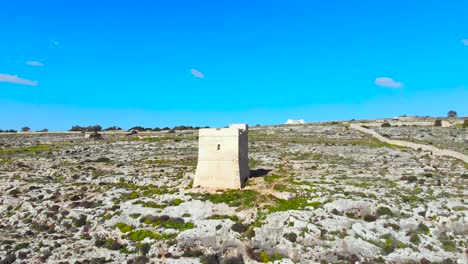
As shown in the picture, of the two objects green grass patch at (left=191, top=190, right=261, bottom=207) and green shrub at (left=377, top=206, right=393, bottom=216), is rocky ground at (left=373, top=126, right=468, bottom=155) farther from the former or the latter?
green grass patch at (left=191, top=190, right=261, bottom=207)

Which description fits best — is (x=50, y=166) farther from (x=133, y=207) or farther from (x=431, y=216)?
(x=431, y=216)

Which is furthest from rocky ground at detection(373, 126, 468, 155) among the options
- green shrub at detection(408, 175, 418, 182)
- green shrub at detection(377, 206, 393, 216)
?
green shrub at detection(377, 206, 393, 216)

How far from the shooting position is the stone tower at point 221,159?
48031 mm

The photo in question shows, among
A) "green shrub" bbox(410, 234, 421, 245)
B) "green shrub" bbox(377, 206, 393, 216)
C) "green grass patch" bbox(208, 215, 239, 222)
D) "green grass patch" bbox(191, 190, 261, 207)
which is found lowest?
"green shrub" bbox(410, 234, 421, 245)

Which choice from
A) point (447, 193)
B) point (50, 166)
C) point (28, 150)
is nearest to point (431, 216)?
point (447, 193)

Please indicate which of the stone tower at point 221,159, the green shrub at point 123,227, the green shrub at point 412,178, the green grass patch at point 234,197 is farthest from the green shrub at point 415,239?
the green shrub at point 123,227

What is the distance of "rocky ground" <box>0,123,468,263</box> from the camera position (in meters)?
36.7

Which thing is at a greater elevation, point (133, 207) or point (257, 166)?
point (257, 166)

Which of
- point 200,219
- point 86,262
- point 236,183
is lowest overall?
point 86,262

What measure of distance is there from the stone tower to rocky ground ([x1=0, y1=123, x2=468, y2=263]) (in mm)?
1607

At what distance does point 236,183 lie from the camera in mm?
48031

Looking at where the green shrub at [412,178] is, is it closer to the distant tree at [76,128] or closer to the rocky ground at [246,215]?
the rocky ground at [246,215]

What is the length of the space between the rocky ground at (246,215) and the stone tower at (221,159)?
1.61 m

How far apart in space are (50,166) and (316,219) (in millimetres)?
47943
